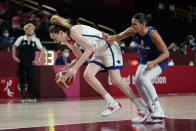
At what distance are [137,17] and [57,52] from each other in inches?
344

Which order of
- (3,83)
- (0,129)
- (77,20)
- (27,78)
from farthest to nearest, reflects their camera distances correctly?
1. (77,20)
2. (3,83)
3. (27,78)
4. (0,129)

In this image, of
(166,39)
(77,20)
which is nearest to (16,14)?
(77,20)

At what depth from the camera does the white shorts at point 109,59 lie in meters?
6.98

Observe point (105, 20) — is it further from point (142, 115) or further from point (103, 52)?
point (142, 115)

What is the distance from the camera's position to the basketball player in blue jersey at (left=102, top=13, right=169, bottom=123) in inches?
254

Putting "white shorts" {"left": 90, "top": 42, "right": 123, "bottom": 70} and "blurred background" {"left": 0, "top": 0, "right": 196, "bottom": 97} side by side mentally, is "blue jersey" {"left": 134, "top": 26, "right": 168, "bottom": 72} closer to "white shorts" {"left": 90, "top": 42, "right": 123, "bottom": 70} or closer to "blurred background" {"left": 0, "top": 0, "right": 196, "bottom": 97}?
"white shorts" {"left": 90, "top": 42, "right": 123, "bottom": 70}

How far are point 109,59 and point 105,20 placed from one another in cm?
1766

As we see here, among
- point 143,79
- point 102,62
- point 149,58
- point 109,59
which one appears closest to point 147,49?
point 149,58

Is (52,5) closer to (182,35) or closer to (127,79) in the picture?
(182,35)

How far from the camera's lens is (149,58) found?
22.1 ft

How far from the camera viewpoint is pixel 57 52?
49.1 ft

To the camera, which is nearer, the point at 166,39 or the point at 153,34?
the point at 153,34

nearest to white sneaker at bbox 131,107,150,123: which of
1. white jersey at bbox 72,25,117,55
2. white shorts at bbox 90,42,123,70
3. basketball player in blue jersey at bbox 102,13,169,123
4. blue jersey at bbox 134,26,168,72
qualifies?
basketball player in blue jersey at bbox 102,13,169,123

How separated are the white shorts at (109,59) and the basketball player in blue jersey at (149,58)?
424 mm
